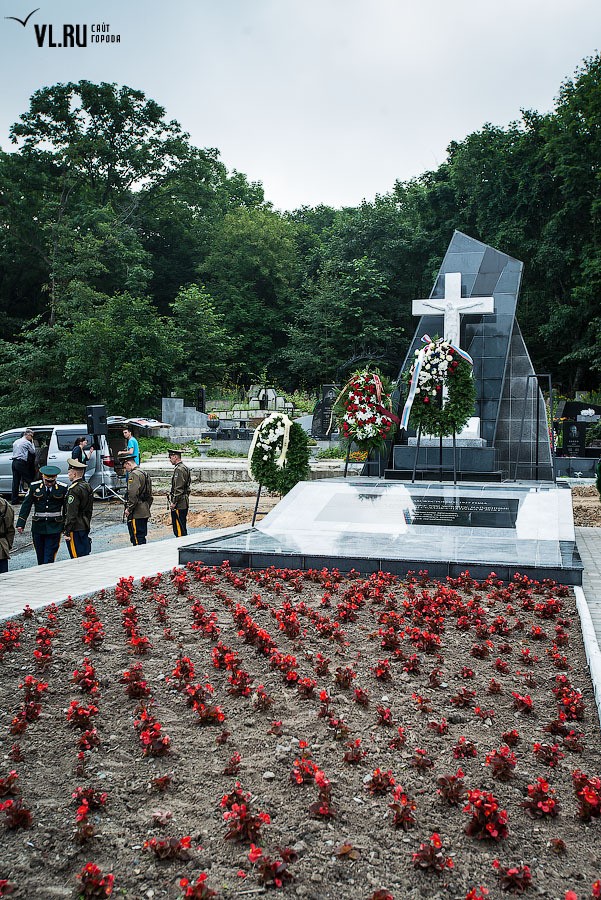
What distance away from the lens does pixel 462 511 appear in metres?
9.48

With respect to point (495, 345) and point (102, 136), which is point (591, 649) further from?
point (102, 136)

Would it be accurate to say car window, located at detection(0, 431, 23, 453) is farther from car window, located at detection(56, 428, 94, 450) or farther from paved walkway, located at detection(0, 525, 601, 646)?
paved walkway, located at detection(0, 525, 601, 646)

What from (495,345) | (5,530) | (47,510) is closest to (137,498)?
(47,510)

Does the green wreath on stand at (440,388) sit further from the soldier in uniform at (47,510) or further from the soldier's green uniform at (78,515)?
the soldier in uniform at (47,510)

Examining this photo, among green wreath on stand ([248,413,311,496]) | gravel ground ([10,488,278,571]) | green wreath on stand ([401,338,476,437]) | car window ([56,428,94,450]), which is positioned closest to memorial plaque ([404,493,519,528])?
green wreath on stand ([248,413,311,496])

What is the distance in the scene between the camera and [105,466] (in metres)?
17.6

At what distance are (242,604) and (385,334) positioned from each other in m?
35.2

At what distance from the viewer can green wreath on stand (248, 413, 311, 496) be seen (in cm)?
1081

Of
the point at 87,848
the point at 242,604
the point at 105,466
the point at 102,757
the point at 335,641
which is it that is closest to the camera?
the point at 87,848

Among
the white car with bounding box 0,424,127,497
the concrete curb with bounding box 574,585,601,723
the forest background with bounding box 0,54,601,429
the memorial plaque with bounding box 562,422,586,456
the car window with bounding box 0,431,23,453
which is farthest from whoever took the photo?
the forest background with bounding box 0,54,601,429

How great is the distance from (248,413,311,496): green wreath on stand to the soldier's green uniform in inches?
96.1

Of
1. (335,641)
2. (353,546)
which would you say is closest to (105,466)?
(353,546)

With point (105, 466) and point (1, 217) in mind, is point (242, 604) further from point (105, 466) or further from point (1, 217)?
point (1, 217)

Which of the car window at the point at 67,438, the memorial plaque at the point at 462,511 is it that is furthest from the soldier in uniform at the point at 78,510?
the car window at the point at 67,438
